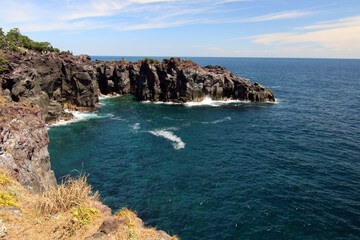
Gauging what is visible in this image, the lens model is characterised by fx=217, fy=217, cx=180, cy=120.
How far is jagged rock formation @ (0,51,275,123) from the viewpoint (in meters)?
54.8

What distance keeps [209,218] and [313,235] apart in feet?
39.2

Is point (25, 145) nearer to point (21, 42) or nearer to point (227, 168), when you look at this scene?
point (227, 168)

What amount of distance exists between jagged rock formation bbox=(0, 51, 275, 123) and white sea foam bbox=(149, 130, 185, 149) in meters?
30.8

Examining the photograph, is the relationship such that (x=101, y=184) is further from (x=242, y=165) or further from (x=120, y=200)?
(x=242, y=165)

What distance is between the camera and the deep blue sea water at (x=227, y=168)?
2711 cm

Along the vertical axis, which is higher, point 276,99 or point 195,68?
point 195,68

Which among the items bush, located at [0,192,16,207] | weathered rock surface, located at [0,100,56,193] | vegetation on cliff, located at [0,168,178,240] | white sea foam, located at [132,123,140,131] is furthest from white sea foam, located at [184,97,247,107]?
bush, located at [0,192,16,207]

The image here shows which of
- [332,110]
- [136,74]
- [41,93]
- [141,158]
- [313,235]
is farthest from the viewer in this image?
[136,74]

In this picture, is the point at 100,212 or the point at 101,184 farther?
the point at 101,184

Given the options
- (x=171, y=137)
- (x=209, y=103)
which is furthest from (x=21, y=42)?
(x=209, y=103)

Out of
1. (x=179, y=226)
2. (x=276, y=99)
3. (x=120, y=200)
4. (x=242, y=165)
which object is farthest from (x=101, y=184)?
(x=276, y=99)

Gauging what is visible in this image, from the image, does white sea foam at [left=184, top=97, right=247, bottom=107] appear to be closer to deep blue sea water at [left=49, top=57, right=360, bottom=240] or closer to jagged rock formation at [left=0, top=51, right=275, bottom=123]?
jagged rock formation at [left=0, top=51, right=275, bottom=123]

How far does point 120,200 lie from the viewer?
102 ft

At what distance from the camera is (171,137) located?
2191 inches
